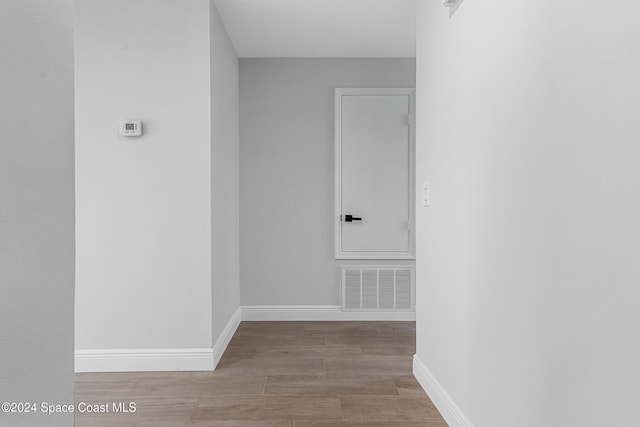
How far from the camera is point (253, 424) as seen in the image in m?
2.34

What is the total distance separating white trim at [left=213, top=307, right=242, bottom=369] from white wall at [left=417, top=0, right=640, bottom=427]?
168cm

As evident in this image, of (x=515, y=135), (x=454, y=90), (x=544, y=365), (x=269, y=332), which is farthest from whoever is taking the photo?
(x=269, y=332)

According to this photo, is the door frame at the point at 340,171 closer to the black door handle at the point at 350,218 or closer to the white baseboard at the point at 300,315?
the black door handle at the point at 350,218

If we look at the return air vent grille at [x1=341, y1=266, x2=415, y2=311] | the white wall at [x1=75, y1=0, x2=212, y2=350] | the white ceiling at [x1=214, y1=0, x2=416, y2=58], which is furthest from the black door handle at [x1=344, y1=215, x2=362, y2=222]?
the white wall at [x1=75, y1=0, x2=212, y2=350]

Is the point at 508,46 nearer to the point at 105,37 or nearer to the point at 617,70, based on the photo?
the point at 617,70

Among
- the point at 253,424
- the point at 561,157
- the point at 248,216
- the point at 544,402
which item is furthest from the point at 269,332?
the point at 561,157

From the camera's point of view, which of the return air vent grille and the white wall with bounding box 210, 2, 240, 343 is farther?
the return air vent grille

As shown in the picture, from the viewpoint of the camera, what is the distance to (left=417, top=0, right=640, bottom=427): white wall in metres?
1.07

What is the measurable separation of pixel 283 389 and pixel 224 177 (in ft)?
5.74

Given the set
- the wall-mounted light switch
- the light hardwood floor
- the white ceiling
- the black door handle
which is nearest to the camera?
the light hardwood floor
